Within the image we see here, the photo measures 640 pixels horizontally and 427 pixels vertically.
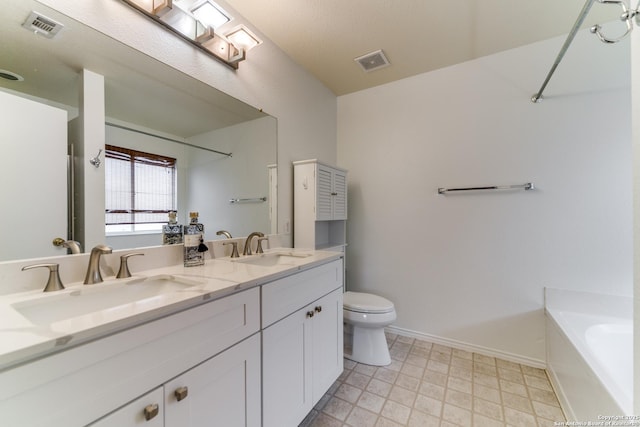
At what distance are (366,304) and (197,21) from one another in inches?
80.8

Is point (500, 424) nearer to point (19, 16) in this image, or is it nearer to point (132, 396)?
point (132, 396)

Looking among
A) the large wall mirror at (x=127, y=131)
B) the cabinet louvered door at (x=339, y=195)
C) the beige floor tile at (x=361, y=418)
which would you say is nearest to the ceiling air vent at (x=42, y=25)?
the large wall mirror at (x=127, y=131)

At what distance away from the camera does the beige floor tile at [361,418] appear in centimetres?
130

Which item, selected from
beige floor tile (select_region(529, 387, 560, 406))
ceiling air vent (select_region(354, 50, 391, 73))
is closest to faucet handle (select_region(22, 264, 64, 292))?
ceiling air vent (select_region(354, 50, 391, 73))

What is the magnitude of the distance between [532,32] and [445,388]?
7.98 feet

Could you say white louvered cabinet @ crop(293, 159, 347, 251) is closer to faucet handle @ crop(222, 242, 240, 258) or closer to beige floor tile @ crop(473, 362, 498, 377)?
faucet handle @ crop(222, 242, 240, 258)

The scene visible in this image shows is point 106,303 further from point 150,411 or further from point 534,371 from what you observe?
point 534,371

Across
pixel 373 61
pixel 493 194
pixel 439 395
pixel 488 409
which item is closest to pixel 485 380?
pixel 488 409

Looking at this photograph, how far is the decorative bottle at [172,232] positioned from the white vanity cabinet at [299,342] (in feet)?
1.86

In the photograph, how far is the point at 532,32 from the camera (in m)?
1.69

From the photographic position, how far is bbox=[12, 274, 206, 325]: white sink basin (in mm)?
718

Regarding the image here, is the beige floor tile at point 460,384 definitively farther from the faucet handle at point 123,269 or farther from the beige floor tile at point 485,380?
the faucet handle at point 123,269

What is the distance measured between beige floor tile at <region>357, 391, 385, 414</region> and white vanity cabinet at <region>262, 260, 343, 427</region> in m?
0.21

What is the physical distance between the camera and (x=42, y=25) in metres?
0.88
